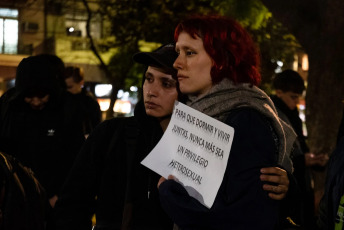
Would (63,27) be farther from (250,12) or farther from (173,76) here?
(173,76)

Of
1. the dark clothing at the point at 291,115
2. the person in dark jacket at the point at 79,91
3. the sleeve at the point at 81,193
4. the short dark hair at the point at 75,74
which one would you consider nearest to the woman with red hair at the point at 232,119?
the sleeve at the point at 81,193

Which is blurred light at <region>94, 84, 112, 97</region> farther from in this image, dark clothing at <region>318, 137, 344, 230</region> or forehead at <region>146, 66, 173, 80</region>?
dark clothing at <region>318, 137, 344, 230</region>

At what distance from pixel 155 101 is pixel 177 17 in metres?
21.6

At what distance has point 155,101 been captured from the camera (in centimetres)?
327

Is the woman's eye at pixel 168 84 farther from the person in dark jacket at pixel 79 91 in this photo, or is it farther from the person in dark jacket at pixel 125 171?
the person in dark jacket at pixel 79 91

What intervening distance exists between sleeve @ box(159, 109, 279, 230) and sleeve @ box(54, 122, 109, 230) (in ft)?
3.07

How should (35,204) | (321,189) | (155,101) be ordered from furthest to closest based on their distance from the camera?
(321,189) → (35,204) → (155,101)

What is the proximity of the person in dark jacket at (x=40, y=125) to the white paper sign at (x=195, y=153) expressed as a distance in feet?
9.61

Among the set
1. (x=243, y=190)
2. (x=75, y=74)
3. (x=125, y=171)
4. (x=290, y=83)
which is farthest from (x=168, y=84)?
(x=75, y=74)

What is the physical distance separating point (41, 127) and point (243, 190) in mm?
3660

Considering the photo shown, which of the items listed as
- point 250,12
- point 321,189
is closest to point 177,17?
point 250,12

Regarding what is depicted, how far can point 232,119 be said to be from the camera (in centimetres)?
235

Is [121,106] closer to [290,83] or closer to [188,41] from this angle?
[290,83]

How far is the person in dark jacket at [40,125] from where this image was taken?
5531mm
